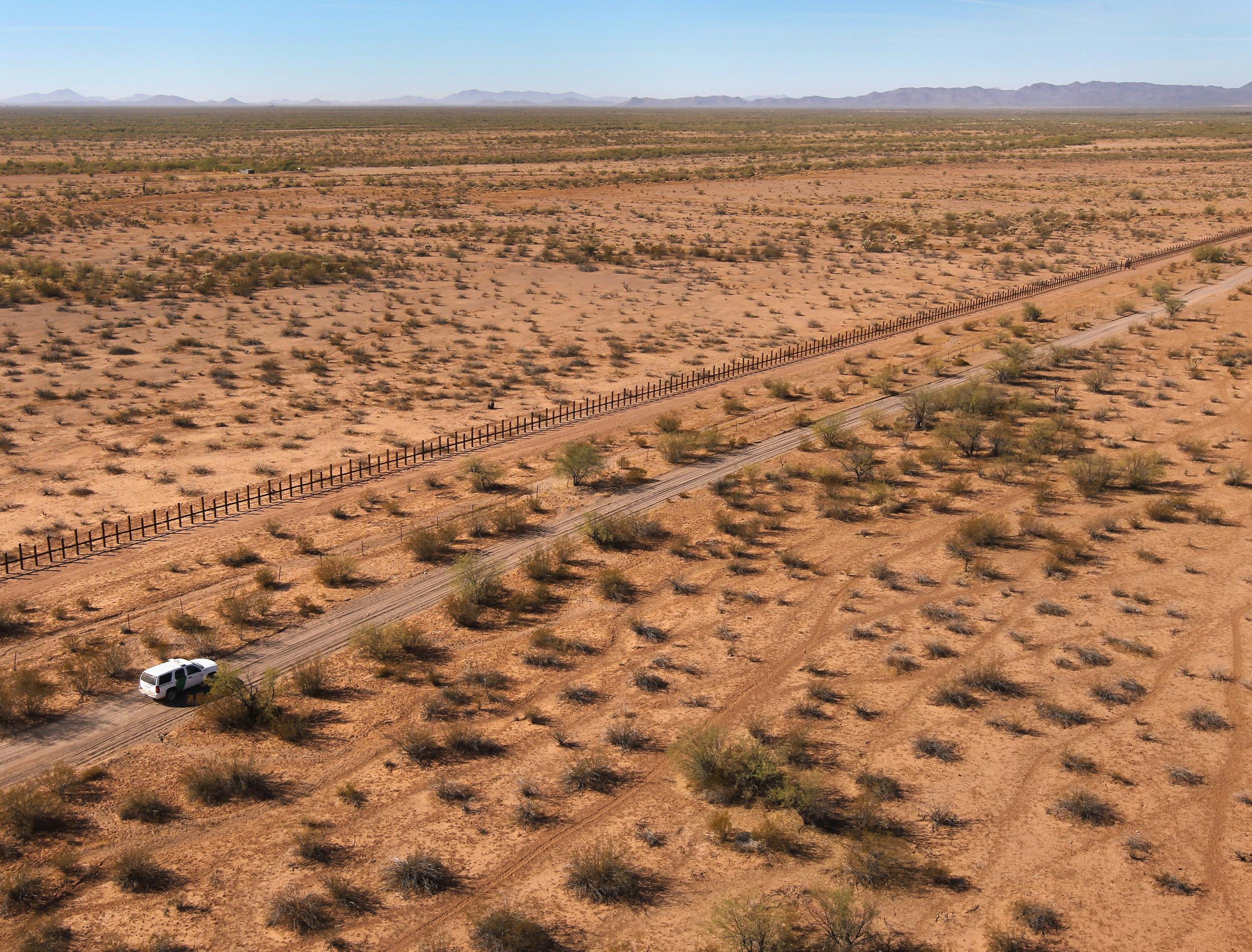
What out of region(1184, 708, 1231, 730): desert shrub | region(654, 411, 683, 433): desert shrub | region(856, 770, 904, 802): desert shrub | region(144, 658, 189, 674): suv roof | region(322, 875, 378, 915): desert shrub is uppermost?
region(654, 411, 683, 433): desert shrub

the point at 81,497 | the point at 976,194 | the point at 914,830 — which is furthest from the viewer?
the point at 976,194

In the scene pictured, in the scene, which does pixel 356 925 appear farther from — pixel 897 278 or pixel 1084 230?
pixel 1084 230

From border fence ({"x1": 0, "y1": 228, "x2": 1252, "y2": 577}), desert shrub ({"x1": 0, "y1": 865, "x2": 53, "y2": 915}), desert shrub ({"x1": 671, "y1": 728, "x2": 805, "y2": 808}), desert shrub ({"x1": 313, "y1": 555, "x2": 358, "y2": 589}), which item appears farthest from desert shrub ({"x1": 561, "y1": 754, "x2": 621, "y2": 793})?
border fence ({"x1": 0, "y1": 228, "x2": 1252, "y2": 577})

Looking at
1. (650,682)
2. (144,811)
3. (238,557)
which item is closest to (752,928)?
(650,682)

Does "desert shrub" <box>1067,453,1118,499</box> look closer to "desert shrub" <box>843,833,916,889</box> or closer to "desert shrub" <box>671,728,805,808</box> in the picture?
"desert shrub" <box>671,728,805,808</box>

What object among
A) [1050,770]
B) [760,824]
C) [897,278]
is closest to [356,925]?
[760,824]

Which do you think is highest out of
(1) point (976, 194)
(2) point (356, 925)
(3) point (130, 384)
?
(1) point (976, 194)

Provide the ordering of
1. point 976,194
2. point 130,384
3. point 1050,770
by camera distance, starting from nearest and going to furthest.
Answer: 1. point 1050,770
2. point 130,384
3. point 976,194
